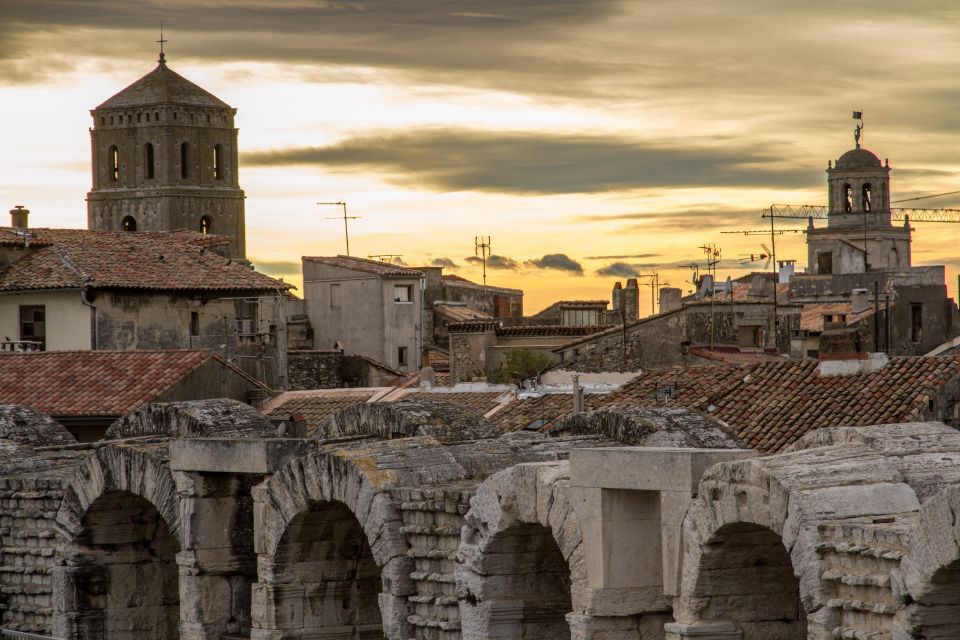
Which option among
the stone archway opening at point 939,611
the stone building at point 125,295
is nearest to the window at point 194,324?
the stone building at point 125,295

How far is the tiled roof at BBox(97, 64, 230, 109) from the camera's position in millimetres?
99562

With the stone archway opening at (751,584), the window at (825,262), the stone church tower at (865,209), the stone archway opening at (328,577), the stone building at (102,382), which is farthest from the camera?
the stone church tower at (865,209)

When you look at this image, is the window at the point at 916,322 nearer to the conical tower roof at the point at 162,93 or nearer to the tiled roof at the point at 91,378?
the tiled roof at the point at 91,378

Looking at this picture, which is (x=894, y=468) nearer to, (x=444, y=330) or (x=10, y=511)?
(x=10, y=511)

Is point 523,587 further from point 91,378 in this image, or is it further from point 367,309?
point 367,309

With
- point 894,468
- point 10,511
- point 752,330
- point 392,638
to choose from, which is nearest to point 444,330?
point 752,330

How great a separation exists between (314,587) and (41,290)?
23094mm

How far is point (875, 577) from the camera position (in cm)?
1060

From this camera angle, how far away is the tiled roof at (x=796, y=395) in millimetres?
23594

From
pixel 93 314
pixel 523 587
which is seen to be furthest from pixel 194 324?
pixel 523 587

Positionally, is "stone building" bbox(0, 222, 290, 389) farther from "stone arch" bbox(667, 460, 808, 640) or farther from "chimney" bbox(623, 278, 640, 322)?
"stone arch" bbox(667, 460, 808, 640)

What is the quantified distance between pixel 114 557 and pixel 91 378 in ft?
40.2

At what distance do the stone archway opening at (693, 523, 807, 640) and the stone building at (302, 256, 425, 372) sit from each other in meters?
40.3

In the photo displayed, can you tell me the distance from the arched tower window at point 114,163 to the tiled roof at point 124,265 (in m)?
60.3
